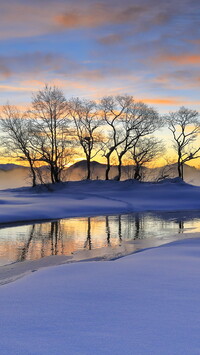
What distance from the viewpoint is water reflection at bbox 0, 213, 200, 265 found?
1098cm

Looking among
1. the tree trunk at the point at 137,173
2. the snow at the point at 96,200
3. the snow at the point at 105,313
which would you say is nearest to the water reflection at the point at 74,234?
the snow at the point at 96,200

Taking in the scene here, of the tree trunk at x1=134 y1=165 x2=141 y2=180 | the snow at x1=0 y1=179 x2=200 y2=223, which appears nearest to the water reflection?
the snow at x1=0 y1=179 x2=200 y2=223

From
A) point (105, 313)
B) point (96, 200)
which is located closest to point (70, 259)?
point (105, 313)

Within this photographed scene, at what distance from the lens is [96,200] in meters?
28.2

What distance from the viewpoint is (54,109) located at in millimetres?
38938

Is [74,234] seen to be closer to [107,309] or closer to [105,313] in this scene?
[107,309]

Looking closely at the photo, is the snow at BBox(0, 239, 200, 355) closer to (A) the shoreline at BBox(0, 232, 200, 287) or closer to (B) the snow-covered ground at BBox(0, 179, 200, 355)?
(B) the snow-covered ground at BBox(0, 179, 200, 355)

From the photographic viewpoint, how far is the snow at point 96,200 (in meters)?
21.3

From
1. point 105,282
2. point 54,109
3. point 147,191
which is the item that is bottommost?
point 105,282

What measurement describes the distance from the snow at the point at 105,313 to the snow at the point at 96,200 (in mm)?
13520

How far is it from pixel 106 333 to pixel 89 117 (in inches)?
1605

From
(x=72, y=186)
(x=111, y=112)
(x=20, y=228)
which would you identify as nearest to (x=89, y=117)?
(x=111, y=112)

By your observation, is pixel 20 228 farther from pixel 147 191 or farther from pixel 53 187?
pixel 53 187

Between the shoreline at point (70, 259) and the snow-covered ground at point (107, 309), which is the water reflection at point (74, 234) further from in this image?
the snow-covered ground at point (107, 309)
